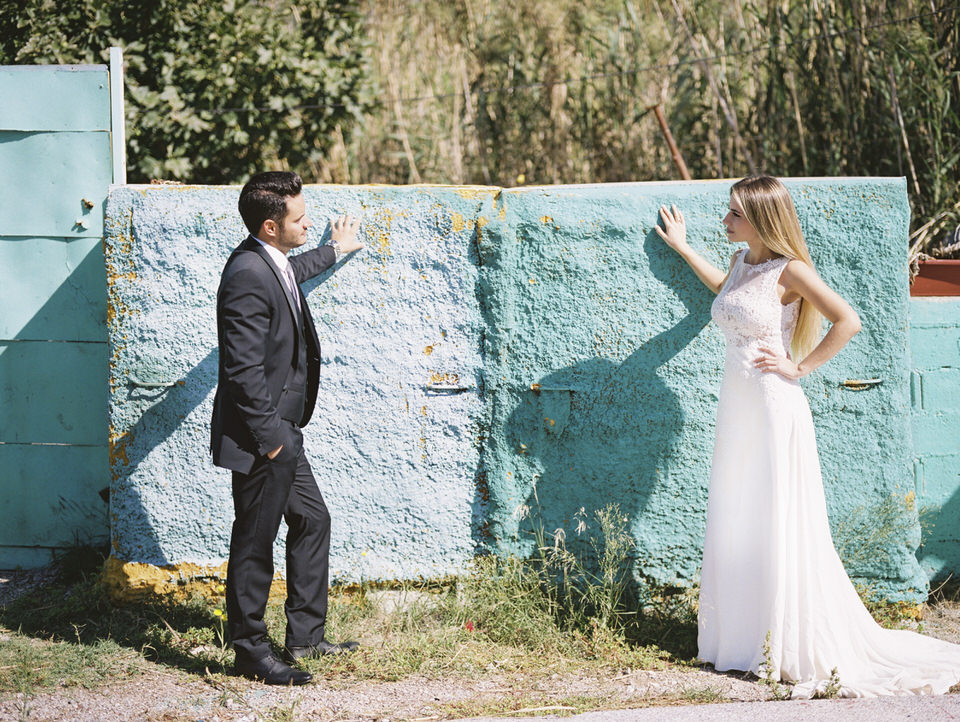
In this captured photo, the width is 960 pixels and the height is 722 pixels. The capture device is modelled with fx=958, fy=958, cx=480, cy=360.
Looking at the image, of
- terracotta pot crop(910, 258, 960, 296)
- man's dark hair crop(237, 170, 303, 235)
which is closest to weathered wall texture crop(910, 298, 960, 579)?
terracotta pot crop(910, 258, 960, 296)

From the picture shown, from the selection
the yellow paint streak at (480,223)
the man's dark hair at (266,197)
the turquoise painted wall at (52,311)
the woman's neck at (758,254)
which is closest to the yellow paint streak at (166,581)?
the turquoise painted wall at (52,311)

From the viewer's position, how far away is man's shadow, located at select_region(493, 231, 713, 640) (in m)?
3.98

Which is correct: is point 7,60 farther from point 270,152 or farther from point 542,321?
point 542,321

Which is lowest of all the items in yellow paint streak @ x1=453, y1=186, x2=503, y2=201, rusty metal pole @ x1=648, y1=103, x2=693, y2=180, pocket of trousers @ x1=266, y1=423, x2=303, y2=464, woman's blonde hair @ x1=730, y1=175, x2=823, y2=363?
pocket of trousers @ x1=266, y1=423, x2=303, y2=464

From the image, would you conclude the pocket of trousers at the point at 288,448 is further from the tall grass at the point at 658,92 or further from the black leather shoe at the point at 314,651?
the tall grass at the point at 658,92

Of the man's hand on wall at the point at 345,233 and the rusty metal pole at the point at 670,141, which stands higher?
the rusty metal pole at the point at 670,141

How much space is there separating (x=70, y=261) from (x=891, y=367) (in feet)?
11.9

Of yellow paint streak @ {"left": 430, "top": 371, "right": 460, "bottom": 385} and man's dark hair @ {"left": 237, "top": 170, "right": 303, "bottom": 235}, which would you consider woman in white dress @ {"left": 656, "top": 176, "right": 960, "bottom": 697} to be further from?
man's dark hair @ {"left": 237, "top": 170, "right": 303, "bottom": 235}

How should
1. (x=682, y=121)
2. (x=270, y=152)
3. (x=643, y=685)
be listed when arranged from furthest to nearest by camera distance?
(x=682, y=121) → (x=270, y=152) → (x=643, y=685)

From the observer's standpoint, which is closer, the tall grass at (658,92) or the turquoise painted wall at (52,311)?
the turquoise painted wall at (52,311)

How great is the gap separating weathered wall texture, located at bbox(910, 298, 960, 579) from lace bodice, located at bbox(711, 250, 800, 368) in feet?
2.90

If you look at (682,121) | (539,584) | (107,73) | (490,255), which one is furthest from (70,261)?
(682,121)

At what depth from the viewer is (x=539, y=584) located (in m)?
3.98

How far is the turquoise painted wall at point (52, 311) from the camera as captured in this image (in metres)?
4.26
